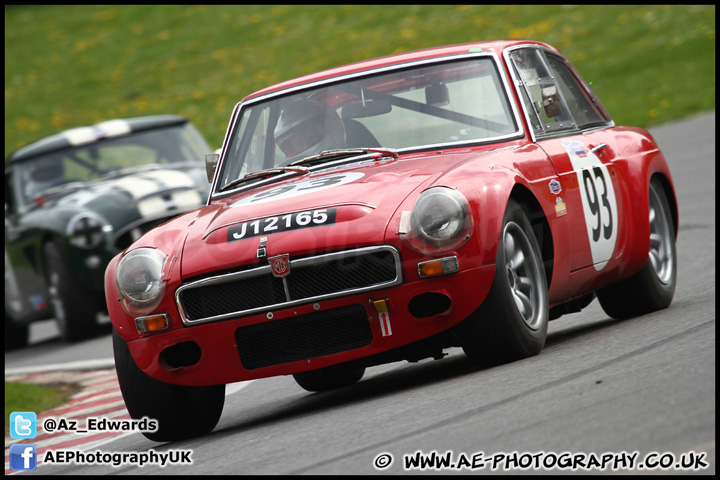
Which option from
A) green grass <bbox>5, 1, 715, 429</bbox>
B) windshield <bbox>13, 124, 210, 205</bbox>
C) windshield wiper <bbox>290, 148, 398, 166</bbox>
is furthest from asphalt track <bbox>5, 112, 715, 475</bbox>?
green grass <bbox>5, 1, 715, 429</bbox>

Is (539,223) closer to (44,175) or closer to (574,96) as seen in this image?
(574,96)

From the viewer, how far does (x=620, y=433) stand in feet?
12.4

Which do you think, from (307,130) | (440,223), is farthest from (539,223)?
(307,130)

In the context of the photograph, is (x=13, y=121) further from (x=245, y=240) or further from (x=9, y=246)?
(x=245, y=240)

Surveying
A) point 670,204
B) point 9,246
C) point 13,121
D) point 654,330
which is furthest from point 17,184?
point 13,121

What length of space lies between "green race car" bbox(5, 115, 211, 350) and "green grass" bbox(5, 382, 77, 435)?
227cm

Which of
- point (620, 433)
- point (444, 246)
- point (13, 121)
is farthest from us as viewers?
point (13, 121)

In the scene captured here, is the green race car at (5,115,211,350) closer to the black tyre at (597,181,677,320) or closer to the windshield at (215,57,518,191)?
the windshield at (215,57,518,191)

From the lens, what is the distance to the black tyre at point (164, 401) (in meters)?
5.39

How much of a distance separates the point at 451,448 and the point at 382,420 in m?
0.78

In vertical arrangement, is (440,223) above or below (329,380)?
above

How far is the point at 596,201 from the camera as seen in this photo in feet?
20.8

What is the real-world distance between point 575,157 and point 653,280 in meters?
1.02

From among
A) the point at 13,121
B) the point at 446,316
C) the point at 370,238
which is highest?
the point at 370,238
